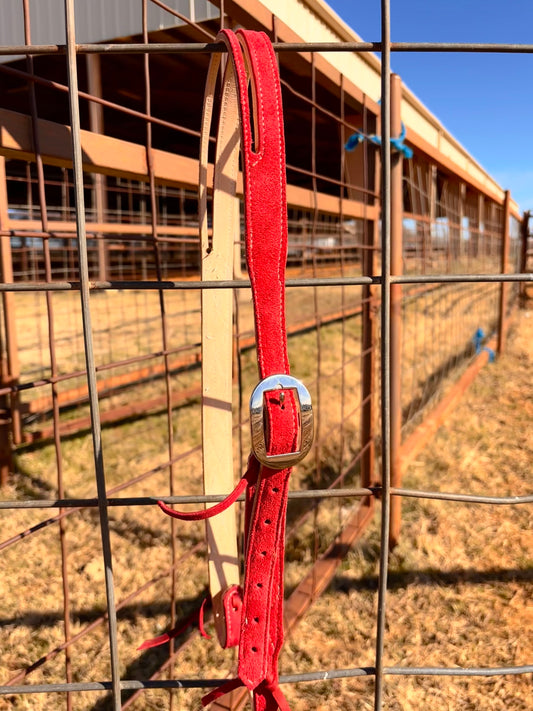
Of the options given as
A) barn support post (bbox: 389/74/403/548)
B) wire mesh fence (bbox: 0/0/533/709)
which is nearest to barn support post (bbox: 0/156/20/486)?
wire mesh fence (bbox: 0/0/533/709)

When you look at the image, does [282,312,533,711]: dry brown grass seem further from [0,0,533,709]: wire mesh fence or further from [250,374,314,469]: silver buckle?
[250,374,314,469]: silver buckle

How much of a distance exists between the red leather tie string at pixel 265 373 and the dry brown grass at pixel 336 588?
1148 mm

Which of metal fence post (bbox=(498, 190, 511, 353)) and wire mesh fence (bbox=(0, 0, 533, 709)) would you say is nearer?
wire mesh fence (bbox=(0, 0, 533, 709))

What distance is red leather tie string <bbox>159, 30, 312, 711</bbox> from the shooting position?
0.75 meters

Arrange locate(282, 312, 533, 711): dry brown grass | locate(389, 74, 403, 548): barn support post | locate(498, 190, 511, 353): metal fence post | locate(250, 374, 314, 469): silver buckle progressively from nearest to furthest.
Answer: locate(250, 374, 314, 469): silver buckle
locate(282, 312, 533, 711): dry brown grass
locate(389, 74, 403, 548): barn support post
locate(498, 190, 511, 353): metal fence post

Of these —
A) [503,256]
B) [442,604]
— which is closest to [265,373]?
[442,604]

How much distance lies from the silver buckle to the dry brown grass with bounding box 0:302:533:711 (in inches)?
53.4

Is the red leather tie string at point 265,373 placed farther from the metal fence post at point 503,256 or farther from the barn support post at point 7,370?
the metal fence post at point 503,256

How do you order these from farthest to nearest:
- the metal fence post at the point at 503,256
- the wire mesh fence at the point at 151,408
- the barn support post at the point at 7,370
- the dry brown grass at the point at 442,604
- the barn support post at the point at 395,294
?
the metal fence post at the point at 503,256
the barn support post at the point at 7,370
the barn support post at the point at 395,294
the dry brown grass at the point at 442,604
the wire mesh fence at the point at 151,408

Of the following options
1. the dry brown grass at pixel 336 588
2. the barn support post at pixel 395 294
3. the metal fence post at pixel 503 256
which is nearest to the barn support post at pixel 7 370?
the dry brown grass at pixel 336 588

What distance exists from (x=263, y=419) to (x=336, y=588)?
1.83 metres

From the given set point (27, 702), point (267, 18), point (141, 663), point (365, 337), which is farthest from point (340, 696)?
point (267, 18)

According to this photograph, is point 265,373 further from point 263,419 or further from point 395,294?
point 395,294

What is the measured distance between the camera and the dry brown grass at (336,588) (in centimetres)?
180
